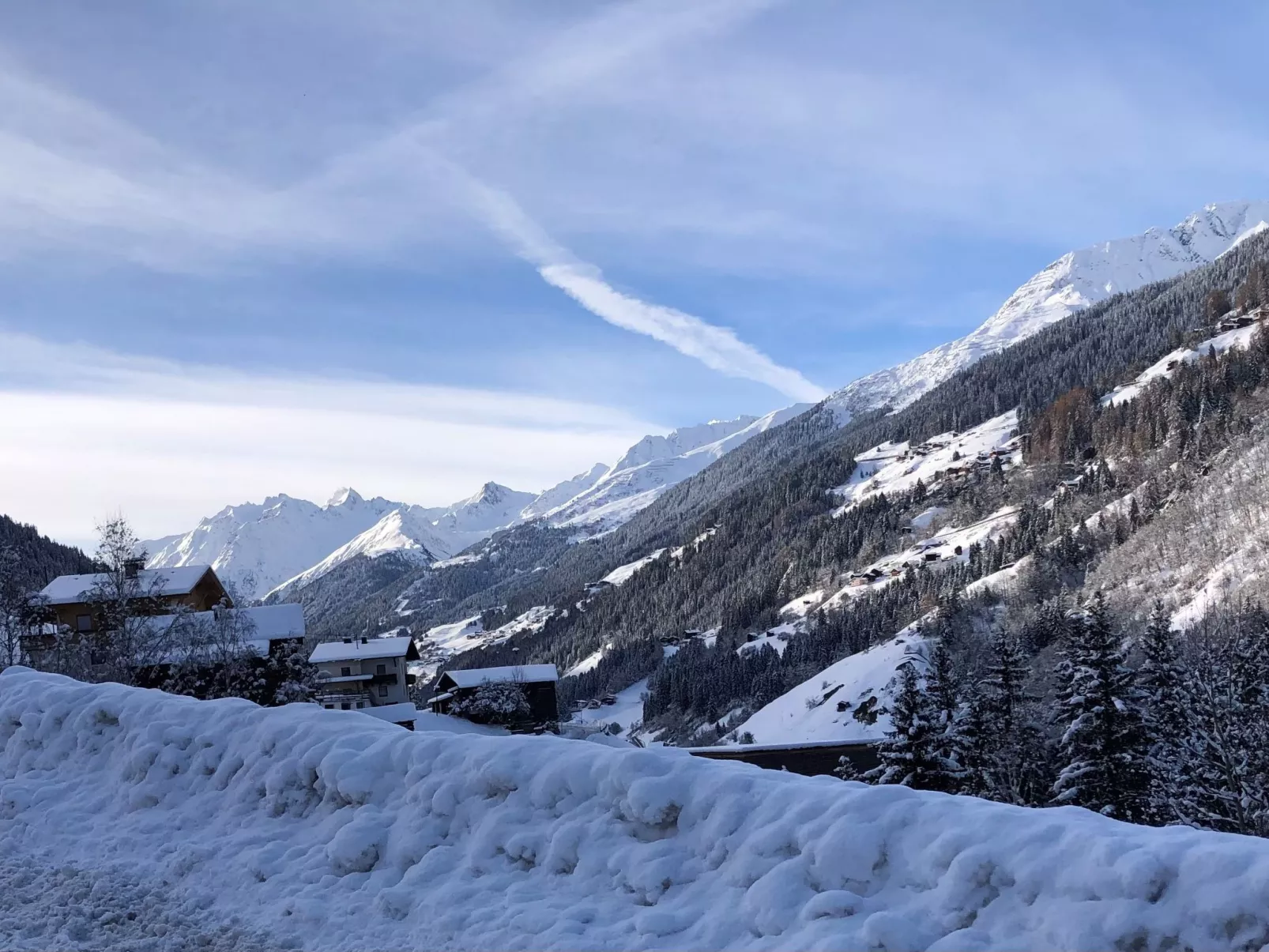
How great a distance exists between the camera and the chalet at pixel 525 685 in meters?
65.6

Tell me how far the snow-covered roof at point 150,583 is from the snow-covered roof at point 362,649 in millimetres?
14046

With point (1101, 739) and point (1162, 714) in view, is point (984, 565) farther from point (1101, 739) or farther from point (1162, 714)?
point (1101, 739)

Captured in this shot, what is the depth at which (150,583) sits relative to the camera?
37.0m

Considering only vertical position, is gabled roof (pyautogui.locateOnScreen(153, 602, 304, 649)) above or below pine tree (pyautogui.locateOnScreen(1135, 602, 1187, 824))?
above

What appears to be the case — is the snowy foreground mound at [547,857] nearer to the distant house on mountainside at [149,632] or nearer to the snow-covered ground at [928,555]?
the distant house on mountainside at [149,632]

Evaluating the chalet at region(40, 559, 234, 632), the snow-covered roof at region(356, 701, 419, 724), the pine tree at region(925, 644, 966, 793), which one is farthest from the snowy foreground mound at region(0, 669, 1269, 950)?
the snow-covered roof at region(356, 701, 419, 724)

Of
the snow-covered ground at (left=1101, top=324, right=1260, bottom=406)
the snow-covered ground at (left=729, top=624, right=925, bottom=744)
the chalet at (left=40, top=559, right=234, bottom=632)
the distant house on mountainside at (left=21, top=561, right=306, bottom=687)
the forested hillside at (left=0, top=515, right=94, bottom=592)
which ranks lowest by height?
the snow-covered ground at (left=729, top=624, right=925, bottom=744)

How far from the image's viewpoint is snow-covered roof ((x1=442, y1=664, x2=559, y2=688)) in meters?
66.3

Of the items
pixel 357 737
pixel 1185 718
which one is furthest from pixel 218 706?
pixel 1185 718

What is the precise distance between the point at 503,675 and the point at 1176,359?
172444 millimetres

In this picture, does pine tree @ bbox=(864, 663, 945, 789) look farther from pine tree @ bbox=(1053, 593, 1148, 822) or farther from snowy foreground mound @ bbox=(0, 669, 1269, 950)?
snowy foreground mound @ bbox=(0, 669, 1269, 950)

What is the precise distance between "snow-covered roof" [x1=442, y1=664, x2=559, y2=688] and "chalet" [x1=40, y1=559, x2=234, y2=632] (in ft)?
64.4

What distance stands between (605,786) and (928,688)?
32432 millimetres

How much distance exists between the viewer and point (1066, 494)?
149500 millimetres
